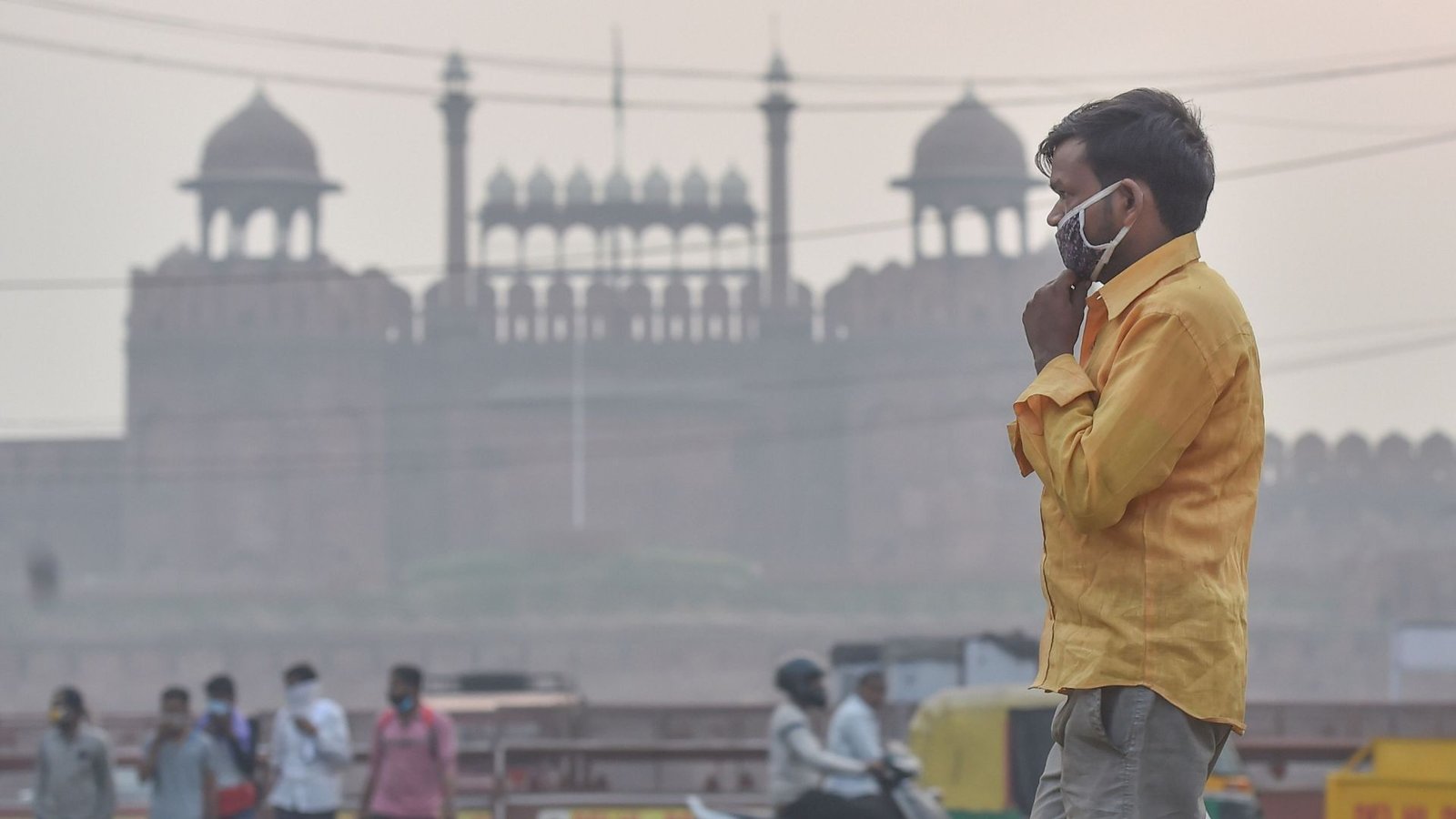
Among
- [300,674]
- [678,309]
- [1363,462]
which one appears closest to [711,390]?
[678,309]

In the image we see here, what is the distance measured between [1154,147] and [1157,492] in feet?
0.90

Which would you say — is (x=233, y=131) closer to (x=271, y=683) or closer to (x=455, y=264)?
(x=455, y=264)

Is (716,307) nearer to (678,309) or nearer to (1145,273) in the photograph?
(678,309)

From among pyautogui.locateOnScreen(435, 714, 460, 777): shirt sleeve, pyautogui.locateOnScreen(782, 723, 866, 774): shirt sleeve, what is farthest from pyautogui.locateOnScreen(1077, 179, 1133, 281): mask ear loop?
pyautogui.locateOnScreen(435, 714, 460, 777): shirt sleeve

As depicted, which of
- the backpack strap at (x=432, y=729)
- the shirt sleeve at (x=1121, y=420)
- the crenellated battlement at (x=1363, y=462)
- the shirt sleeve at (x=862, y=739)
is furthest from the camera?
the crenellated battlement at (x=1363, y=462)

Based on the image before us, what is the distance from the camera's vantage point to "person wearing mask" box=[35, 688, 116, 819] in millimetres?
5715

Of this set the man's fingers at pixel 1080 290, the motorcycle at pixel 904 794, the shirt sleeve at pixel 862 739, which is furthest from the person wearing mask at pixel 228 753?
the man's fingers at pixel 1080 290

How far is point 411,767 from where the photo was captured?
580 centimetres

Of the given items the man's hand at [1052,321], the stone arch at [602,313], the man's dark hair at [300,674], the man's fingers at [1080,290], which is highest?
the stone arch at [602,313]

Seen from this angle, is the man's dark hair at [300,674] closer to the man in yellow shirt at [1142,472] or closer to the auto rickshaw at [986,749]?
the auto rickshaw at [986,749]

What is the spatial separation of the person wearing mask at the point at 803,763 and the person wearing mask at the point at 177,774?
1.55 meters

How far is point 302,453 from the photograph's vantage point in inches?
1372

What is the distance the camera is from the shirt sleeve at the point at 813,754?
16.4 ft

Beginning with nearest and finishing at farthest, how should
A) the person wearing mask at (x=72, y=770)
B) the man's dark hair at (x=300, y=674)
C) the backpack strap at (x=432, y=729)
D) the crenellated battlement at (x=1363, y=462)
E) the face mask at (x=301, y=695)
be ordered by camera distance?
the person wearing mask at (x=72, y=770)
the backpack strap at (x=432, y=729)
the face mask at (x=301, y=695)
the man's dark hair at (x=300, y=674)
the crenellated battlement at (x=1363, y=462)
